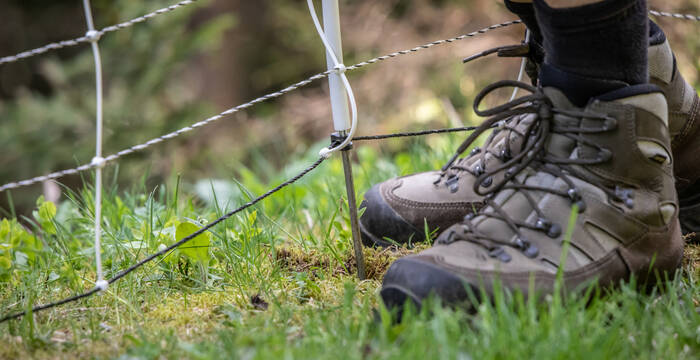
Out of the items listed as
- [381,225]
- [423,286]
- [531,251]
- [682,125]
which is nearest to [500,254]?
[531,251]

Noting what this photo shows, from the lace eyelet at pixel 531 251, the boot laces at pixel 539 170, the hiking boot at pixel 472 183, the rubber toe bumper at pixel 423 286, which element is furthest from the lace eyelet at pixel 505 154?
the rubber toe bumper at pixel 423 286

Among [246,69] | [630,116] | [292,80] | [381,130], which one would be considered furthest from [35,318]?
[246,69]

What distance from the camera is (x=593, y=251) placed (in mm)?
1197

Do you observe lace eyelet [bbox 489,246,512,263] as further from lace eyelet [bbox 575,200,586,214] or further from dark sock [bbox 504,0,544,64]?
dark sock [bbox 504,0,544,64]

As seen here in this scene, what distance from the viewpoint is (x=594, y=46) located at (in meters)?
1.18

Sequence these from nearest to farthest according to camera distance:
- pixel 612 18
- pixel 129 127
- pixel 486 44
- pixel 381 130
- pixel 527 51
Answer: pixel 612 18 < pixel 527 51 < pixel 129 127 < pixel 486 44 < pixel 381 130

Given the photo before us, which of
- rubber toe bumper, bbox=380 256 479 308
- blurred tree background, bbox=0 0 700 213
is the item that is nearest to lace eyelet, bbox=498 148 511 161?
rubber toe bumper, bbox=380 256 479 308

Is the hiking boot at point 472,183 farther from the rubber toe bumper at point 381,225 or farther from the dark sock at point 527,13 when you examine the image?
the dark sock at point 527,13

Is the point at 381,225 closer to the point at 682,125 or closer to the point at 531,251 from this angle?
the point at 531,251

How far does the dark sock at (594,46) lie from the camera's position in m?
1.15

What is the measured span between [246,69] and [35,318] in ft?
25.5

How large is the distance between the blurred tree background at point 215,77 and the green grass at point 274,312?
67cm

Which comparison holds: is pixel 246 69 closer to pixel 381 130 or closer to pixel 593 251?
pixel 381 130

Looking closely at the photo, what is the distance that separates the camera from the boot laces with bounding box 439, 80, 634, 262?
3.93 feet
